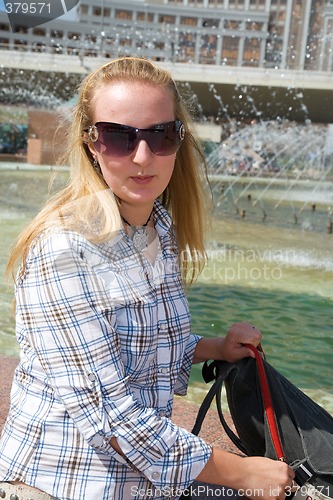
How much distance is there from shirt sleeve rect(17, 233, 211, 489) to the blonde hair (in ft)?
0.32

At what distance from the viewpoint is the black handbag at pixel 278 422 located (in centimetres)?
195

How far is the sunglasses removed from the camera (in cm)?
188

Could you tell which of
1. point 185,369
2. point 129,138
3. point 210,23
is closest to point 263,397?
point 185,369

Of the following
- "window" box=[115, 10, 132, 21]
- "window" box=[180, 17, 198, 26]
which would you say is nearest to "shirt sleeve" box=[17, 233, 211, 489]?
"window" box=[180, 17, 198, 26]

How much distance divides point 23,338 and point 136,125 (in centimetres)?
70

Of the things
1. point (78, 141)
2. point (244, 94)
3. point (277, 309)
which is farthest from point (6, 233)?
point (244, 94)

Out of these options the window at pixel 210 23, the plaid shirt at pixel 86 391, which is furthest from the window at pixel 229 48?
the plaid shirt at pixel 86 391

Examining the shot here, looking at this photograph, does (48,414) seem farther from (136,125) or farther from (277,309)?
(277,309)

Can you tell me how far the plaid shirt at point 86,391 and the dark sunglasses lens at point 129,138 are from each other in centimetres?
29

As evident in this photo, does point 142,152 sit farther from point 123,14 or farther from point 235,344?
point 123,14

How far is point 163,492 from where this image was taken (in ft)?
5.94

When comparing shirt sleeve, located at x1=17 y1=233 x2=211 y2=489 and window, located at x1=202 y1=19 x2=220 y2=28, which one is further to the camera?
window, located at x1=202 y1=19 x2=220 y2=28

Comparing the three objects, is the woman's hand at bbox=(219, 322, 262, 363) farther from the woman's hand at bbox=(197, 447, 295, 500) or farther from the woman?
the woman's hand at bbox=(197, 447, 295, 500)

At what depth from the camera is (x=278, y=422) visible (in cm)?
202
